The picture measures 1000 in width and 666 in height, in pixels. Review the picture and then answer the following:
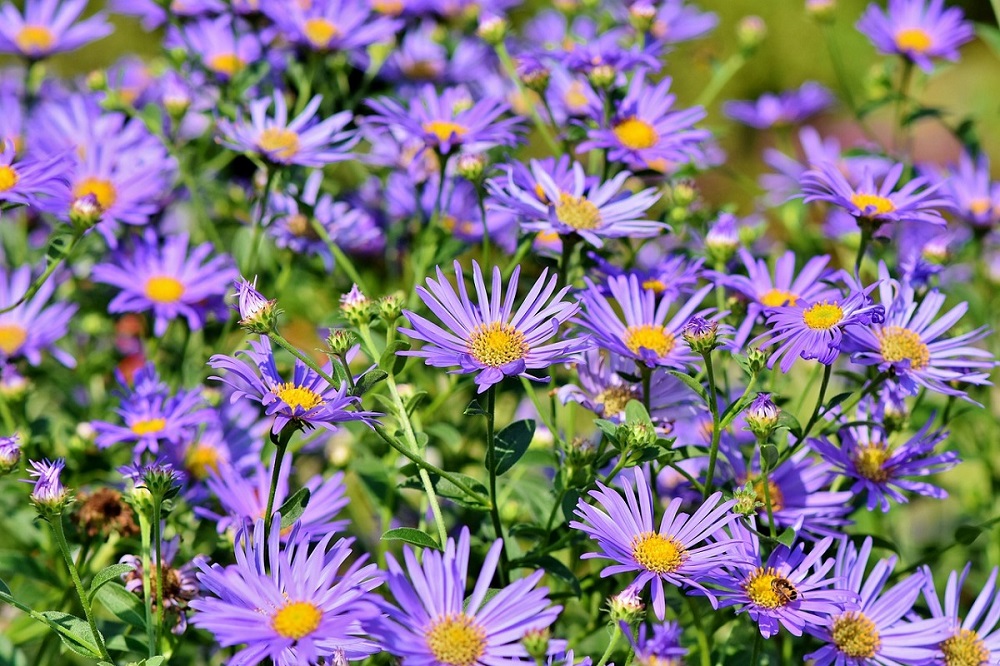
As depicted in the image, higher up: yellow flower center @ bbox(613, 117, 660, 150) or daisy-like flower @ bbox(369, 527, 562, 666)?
yellow flower center @ bbox(613, 117, 660, 150)

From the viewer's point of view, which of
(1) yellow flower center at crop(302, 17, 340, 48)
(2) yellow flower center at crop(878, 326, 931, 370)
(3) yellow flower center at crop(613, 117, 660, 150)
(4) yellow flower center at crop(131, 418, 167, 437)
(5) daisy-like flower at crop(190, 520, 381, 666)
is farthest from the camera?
(1) yellow flower center at crop(302, 17, 340, 48)

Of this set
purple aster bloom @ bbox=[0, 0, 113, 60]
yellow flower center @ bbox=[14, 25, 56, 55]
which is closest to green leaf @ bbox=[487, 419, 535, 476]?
purple aster bloom @ bbox=[0, 0, 113, 60]

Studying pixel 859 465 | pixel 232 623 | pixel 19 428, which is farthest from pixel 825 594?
pixel 19 428

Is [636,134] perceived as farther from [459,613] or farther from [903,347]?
[459,613]

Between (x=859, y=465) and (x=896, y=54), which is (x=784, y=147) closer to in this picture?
(x=896, y=54)

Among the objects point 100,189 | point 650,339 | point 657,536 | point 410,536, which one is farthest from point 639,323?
point 100,189

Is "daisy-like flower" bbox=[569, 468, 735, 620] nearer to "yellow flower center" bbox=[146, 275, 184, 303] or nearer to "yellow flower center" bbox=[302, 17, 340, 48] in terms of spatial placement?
"yellow flower center" bbox=[146, 275, 184, 303]

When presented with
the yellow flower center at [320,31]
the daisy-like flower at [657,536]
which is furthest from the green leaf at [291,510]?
the yellow flower center at [320,31]
